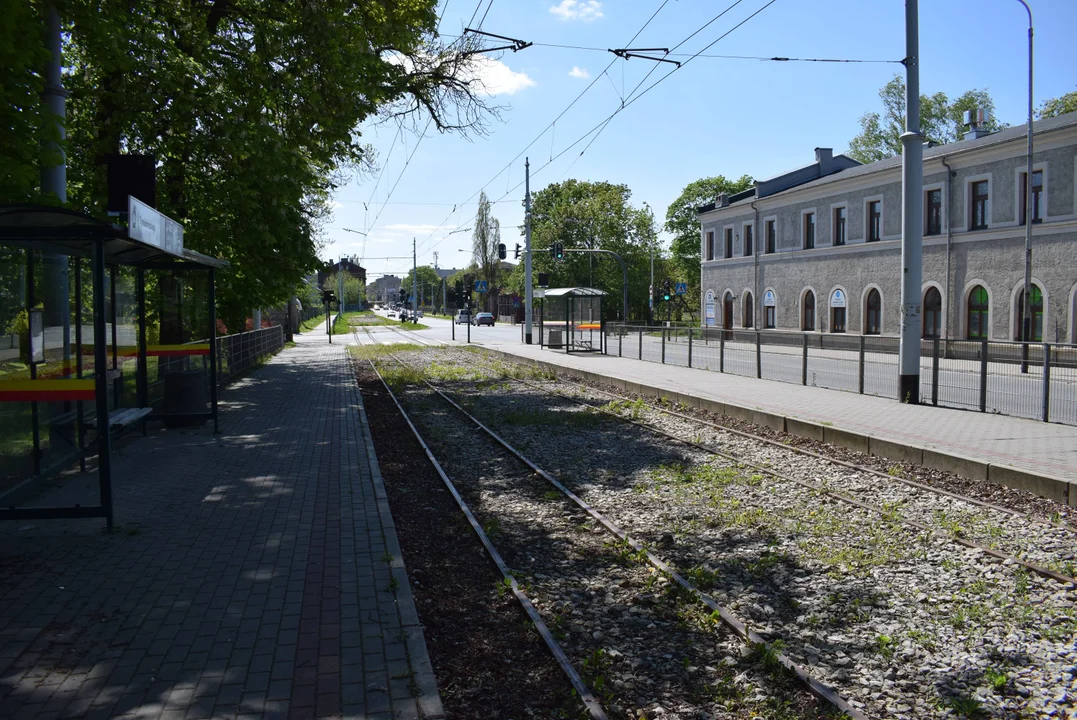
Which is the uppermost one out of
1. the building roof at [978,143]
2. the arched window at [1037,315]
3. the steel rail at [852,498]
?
the building roof at [978,143]

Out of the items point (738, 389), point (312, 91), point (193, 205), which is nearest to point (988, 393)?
point (738, 389)

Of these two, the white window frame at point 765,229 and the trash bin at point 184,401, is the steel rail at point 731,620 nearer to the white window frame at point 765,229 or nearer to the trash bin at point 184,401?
the trash bin at point 184,401

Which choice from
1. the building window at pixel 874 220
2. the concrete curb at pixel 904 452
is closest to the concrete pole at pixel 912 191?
the concrete curb at pixel 904 452

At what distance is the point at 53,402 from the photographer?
7.61 meters

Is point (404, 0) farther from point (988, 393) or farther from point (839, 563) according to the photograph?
point (839, 563)

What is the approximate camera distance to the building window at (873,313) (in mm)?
35906

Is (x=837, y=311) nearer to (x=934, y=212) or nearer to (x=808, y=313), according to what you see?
(x=808, y=313)

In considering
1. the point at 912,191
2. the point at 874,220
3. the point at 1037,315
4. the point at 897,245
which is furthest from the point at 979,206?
the point at 912,191

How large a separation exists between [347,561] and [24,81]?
5907 mm

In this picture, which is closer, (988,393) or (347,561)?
(347,561)

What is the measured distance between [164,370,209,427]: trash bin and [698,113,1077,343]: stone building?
88.3 feet

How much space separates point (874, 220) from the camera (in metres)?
36.6

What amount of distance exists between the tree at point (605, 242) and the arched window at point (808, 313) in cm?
2797

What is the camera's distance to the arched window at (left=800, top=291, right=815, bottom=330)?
40.6m
